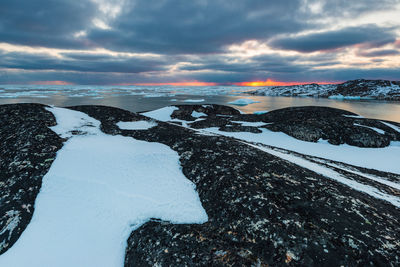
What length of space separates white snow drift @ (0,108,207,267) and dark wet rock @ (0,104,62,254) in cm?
24

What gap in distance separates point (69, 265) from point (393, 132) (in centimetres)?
2667

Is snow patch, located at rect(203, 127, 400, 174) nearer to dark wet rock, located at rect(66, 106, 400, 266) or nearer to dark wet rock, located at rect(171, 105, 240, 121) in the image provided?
dark wet rock, located at rect(66, 106, 400, 266)

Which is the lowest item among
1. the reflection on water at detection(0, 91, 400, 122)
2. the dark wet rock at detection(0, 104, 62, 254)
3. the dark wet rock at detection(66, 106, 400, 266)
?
the reflection on water at detection(0, 91, 400, 122)

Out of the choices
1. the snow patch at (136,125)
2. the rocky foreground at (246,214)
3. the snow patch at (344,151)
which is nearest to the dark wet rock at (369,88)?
A: the snow patch at (344,151)

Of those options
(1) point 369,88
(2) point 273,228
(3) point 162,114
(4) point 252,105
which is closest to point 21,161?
(2) point 273,228

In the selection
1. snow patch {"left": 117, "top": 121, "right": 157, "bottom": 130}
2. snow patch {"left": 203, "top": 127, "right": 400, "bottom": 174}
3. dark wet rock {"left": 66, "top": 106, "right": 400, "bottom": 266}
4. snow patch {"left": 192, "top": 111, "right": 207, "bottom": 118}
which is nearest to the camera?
dark wet rock {"left": 66, "top": 106, "right": 400, "bottom": 266}

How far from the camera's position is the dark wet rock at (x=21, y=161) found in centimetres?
464

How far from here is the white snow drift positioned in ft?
13.4

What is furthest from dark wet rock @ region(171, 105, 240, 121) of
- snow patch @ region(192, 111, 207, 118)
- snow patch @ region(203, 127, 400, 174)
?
snow patch @ region(203, 127, 400, 174)

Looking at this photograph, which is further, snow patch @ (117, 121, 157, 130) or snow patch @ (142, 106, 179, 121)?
snow patch @ (142, 106, 179, 121)

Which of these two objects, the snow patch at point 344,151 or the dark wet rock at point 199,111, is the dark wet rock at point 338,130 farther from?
the dark wet rock at point 199,111

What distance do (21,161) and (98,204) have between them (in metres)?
3.97

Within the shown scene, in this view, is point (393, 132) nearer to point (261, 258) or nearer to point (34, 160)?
point (261, 258)

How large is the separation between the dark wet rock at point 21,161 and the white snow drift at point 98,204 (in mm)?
236
